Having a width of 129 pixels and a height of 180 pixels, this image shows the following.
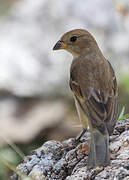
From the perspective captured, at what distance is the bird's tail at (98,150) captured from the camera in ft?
15.2

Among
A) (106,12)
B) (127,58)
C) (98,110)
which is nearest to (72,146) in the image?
(98,110)

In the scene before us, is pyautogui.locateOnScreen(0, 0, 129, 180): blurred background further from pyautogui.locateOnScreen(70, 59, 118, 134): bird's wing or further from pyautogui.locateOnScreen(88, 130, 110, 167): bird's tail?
pyautogui.locateOnScreen(88, 130, 110, 167): bird's tail

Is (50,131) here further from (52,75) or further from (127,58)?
(127,58)

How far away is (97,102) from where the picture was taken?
5695 millimetres

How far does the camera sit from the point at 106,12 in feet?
38.5

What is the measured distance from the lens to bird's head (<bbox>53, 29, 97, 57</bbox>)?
6719 millimetres

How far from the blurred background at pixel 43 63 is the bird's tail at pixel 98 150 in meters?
4.08

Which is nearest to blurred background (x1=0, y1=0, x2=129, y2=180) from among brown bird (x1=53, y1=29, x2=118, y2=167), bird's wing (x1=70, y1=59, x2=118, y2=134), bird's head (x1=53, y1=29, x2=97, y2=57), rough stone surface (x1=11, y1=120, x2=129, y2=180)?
bird's head (x1=53, y1=29, x2=97, y2=57)

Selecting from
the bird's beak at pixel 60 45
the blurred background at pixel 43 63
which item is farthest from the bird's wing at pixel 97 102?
the blurred background at pixel 43 63

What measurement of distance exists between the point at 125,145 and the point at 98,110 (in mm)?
701

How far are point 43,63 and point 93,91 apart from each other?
4865 mm

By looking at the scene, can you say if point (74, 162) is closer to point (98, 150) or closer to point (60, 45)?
point (98, 150)

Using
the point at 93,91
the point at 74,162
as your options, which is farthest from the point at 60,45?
the point at 74,162

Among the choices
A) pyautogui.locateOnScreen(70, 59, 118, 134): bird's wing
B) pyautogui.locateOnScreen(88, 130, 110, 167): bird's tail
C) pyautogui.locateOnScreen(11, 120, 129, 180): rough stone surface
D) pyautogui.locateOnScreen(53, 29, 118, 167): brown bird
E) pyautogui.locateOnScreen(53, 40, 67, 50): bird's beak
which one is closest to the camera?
pyautogui.locateOnScreen(11, 120, 129, 180): rough stone surface
